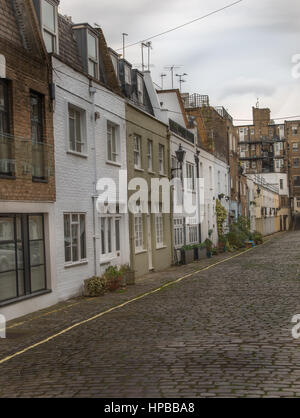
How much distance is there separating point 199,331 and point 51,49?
966 centimetres

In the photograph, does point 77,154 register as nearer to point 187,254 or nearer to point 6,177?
point 6,177

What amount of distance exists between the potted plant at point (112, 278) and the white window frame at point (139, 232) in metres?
4.49

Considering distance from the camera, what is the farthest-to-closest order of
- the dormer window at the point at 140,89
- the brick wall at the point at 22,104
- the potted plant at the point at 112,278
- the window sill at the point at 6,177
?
1. the dormer window at the point at 140,89
2. the potted plant at the point at 112,278
3. the brick wall at the point at 22,104
4. the window sill at the point at 6,177

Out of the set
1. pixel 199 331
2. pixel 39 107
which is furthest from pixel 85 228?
pixel 199 331

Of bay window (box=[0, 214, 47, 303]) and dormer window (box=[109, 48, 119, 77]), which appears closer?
bay window (box=[0, 214, 47, 303])

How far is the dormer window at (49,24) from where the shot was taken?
15898mm

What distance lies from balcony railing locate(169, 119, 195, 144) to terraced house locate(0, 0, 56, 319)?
14.4 m

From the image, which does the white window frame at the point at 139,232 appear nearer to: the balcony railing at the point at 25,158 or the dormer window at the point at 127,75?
the dormer window at the point at 127,75

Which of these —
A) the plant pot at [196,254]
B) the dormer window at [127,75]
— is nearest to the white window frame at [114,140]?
the dormer window at [127,75]

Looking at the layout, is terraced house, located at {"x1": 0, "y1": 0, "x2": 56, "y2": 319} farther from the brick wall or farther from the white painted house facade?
the white painted house facade

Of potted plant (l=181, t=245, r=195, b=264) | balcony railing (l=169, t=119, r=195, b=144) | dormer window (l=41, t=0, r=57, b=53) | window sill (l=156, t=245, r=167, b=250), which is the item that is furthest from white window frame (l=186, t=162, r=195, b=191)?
dormer window (l=41, t=0, r=57, b=53)

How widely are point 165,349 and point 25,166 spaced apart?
6672 millimetres

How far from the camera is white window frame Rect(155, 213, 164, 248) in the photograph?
2594 cm

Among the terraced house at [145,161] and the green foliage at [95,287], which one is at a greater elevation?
the terraced house at [145,161]
